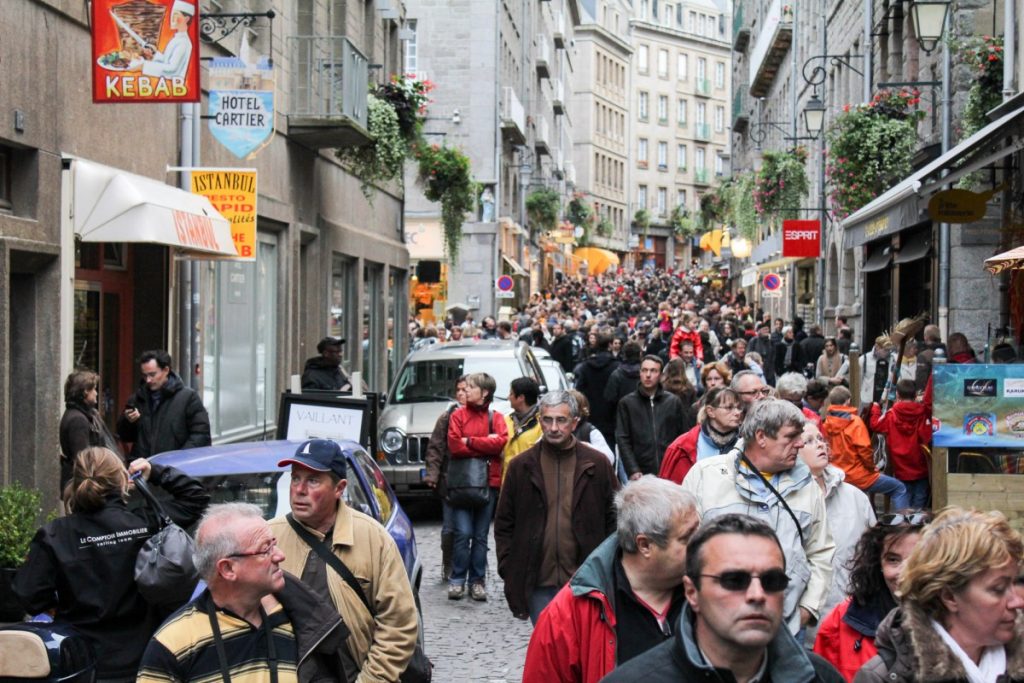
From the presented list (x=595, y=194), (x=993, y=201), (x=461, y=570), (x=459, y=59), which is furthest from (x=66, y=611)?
(x=595, y=194)

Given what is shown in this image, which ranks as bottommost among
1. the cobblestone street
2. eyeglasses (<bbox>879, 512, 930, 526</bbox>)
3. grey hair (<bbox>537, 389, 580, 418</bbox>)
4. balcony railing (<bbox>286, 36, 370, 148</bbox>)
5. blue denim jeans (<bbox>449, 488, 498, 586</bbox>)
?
the cobblestone street

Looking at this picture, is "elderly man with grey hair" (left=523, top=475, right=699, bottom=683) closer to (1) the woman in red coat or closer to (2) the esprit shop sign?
(1) the woman in red coat

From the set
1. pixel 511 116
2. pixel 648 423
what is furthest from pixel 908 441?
pixel 511 116

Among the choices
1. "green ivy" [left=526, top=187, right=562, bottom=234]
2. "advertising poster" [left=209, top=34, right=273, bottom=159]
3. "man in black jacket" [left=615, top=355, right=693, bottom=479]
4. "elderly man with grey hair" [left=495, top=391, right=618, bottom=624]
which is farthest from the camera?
"green ivy" [left=526, top=187, right=562, bottom=234]

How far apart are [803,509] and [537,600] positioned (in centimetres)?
179

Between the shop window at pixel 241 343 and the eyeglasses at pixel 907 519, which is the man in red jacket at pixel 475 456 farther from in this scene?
the shop window at pixel 241 343

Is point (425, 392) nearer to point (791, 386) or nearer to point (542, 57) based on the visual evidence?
point (791, 386)

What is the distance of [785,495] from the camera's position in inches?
241

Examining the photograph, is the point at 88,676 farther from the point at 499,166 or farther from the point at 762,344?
the point at 499,166

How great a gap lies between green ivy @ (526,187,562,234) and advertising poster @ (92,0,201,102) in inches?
1842

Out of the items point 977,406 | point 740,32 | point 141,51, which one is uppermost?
point 740,32

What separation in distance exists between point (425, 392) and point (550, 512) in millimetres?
8220

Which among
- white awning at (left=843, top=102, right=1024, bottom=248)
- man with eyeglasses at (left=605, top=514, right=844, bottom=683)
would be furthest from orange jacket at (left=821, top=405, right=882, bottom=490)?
man with eyeglasses at (left=605, top=514, right=844, bottom=683)

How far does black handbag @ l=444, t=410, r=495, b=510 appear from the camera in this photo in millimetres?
10805
